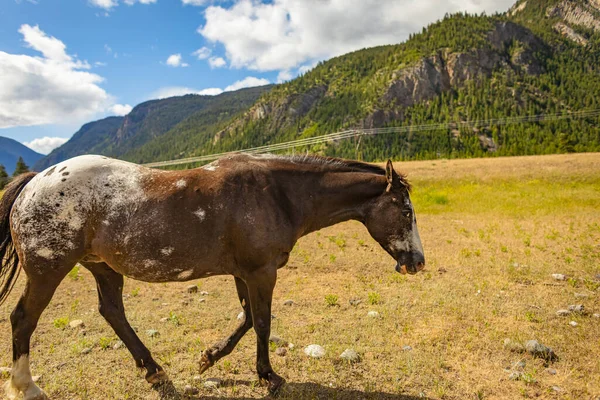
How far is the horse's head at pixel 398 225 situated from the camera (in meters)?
5.38

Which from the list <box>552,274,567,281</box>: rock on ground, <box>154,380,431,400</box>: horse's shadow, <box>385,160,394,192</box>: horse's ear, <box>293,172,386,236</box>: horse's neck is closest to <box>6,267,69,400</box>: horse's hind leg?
<box>154,380,431,400</box>: horse's shadow

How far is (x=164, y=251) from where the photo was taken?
4.62 meters

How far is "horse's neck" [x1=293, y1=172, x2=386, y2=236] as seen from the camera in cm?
541

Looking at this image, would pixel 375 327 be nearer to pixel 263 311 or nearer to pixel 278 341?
pixel 278 341

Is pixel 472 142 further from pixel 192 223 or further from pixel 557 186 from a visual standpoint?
pixel 192 223

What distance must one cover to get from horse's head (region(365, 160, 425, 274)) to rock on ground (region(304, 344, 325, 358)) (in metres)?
1.89

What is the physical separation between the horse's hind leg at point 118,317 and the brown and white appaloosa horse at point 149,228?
0.02 m

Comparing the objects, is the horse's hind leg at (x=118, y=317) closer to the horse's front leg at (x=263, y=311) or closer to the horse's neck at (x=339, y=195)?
the horse's front leg at (x=263, y=311)

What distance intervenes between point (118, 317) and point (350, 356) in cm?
358

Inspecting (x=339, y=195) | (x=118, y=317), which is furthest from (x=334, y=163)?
(x=118, y=317)

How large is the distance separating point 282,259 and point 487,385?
131 inches

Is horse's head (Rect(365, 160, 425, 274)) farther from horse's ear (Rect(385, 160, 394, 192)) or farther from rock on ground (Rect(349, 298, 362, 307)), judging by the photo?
rock on ground (Rect(349, 298, 362, 307))

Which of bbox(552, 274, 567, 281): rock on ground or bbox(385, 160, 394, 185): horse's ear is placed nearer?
bbox(385, 160, 394, 185): horse's ear

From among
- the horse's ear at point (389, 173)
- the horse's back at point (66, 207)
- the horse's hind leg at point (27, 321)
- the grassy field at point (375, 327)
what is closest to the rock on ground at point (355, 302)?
the grassy field at point (375, 327)
